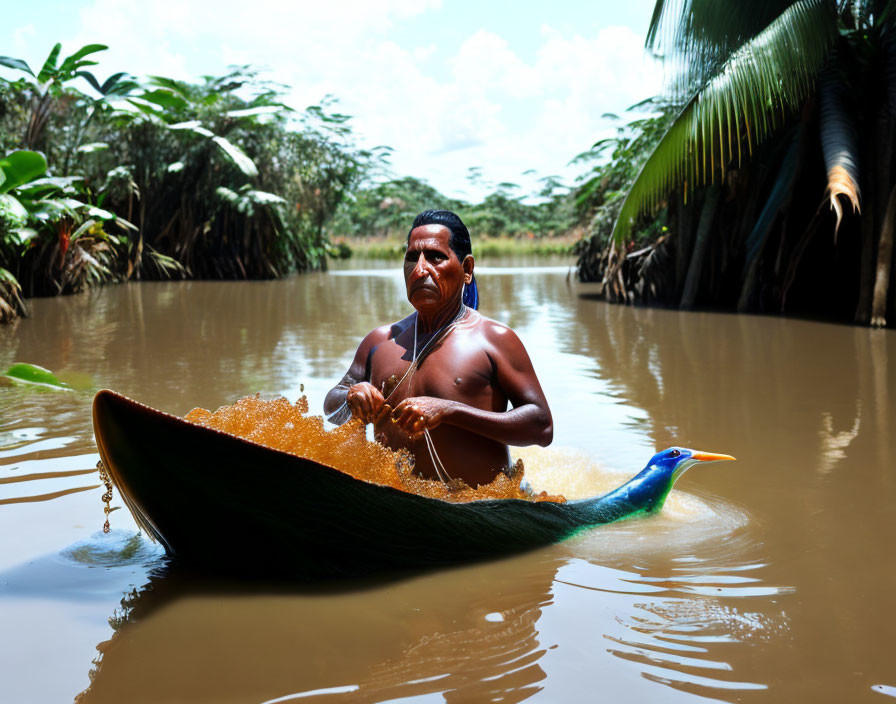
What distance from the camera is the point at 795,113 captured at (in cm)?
1236

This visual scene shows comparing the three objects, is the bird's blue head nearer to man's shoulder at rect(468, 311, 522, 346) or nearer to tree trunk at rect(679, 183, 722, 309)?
man's shoulder at rect(468, 311, 522, 346)

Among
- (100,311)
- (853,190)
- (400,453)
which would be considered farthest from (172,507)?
(100,311)

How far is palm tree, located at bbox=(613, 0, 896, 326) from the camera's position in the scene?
968 cm

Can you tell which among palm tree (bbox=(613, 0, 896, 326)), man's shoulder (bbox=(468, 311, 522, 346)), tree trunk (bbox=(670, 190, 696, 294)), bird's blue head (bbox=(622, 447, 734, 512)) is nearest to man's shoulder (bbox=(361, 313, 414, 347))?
man's shoulder (bbox=(468, 311, 522, 346))

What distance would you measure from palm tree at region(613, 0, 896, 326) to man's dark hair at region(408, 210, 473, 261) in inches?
247

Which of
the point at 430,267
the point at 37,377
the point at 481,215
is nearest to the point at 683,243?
the point at 37,377

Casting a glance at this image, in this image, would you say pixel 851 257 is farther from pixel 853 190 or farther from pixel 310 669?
pixel 310 669

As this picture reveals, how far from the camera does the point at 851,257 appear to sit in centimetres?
1309

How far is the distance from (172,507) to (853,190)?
9183mm

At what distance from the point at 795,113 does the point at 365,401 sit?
37.7ft

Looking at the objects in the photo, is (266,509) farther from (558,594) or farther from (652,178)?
(652,178)

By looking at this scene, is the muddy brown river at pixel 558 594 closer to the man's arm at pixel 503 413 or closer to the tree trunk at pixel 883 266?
the man's arm at pixel 503 413

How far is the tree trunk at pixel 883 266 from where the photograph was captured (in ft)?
32.7

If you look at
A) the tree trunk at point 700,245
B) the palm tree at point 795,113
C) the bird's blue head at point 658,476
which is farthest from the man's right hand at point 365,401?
the tree trunk at point 700,245
